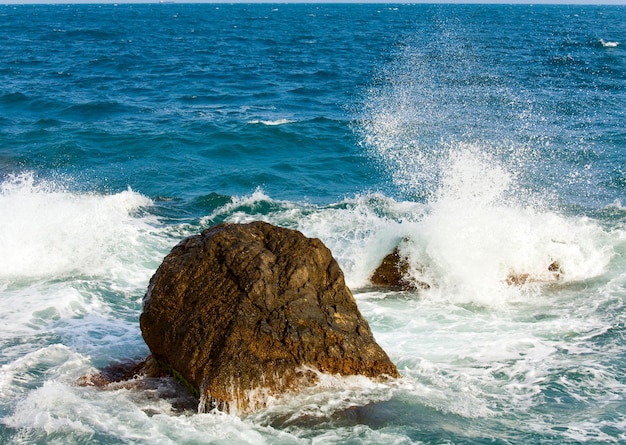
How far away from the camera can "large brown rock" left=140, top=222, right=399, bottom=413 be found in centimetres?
619

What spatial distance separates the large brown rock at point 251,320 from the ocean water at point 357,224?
0.20 m

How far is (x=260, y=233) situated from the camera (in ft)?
23.3

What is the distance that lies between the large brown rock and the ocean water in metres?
0.20

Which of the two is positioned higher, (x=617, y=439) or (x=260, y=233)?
(x=260, y=233)

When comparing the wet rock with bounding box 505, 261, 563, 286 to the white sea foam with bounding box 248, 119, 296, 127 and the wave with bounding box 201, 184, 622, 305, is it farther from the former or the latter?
the white sea foam with bounding box 248, 119, 296, 127

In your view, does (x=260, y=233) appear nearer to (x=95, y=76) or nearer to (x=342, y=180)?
(x=342, y=180)

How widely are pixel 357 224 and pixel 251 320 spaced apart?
615cm

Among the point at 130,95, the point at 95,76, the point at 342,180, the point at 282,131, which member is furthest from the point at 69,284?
the point at 95,76

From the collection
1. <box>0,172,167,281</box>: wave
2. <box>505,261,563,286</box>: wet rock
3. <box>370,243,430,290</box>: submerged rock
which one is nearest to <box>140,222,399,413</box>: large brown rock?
<box>370,243,430,290</box>: submerged rock

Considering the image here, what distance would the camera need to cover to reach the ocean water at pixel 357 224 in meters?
6.22

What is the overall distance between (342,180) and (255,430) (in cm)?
1088

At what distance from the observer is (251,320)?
20.9 ft

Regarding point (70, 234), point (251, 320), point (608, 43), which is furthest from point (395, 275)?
point (608, 43)

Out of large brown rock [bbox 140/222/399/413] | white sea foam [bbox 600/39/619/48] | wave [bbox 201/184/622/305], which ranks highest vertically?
white sea foam [bbox 600/39/619/48]
